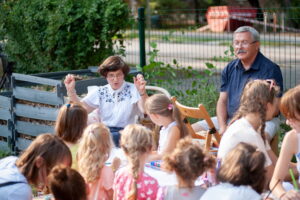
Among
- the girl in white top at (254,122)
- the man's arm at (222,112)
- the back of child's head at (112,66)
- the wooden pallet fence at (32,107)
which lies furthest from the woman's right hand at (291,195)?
the wooden pallet fence at (32,107)

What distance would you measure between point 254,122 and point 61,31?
4.52 metres

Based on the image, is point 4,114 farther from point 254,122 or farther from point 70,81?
point 254,122

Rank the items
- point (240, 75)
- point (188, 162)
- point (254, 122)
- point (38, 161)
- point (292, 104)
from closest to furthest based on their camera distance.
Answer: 1. point (188, 162)
2. point (38, 161)
3. point (292, 104)
4. point (254, 122)
5. point (240, 75)

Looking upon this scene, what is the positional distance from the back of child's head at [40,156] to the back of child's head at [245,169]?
42.3 inches

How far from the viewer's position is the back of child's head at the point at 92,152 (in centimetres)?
399

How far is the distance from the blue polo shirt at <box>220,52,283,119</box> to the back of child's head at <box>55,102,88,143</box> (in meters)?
1.76

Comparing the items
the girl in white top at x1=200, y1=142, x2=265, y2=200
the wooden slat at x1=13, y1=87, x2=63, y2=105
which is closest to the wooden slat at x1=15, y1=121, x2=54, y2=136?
the wooden slat at x1=13, y1=87, x2=63, y2=105

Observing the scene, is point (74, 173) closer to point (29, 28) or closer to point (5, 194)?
point (5, 194)

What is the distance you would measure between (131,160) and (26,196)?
0.73 m

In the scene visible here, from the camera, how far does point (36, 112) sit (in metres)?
6.54

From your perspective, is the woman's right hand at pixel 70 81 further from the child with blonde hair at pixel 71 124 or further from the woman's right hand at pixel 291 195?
the woman's right hand at pixel 291 195

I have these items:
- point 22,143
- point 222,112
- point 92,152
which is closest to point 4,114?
point 22,143

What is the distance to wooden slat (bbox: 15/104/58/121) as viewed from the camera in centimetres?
638

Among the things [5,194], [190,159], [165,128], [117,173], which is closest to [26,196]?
[5,194]
